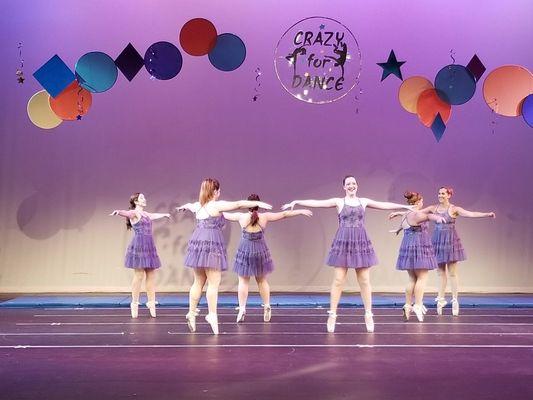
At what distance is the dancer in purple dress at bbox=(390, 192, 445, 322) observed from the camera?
7609 millimetres

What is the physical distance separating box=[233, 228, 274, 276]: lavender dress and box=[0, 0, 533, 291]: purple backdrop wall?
2.75 metres

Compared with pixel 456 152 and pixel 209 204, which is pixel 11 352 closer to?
pixel 209 204

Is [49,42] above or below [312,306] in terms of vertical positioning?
above

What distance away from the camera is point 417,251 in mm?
7645

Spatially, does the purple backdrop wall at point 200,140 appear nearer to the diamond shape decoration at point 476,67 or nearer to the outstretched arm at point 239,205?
the diamond shape decoration at point 476,67

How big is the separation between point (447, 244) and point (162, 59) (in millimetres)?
4237

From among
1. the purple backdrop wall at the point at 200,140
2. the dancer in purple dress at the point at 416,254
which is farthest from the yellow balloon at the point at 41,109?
the dancer in purple dress at the point at 416,254

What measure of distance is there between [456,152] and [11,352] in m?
7.33

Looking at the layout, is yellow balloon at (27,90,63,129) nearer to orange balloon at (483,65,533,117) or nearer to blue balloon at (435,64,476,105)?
blue balloon at (435,64,476,105)

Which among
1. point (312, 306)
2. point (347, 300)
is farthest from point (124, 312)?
point (347, 300)

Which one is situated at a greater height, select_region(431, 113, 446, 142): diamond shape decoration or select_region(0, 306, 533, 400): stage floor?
select_region(431, 113, 446, 142): diamond shape decoration

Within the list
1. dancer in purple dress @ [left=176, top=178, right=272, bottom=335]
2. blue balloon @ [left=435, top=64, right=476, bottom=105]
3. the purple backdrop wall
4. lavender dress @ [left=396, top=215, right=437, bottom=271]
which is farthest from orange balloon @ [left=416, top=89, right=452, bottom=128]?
dancer in purple dress @ [left=176, top=178, right=272, bottom=335]

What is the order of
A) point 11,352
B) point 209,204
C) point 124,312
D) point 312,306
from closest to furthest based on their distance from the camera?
point 11,352 < point 209,204 < point 124,312 < point 312,306

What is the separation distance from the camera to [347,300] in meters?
9.38
